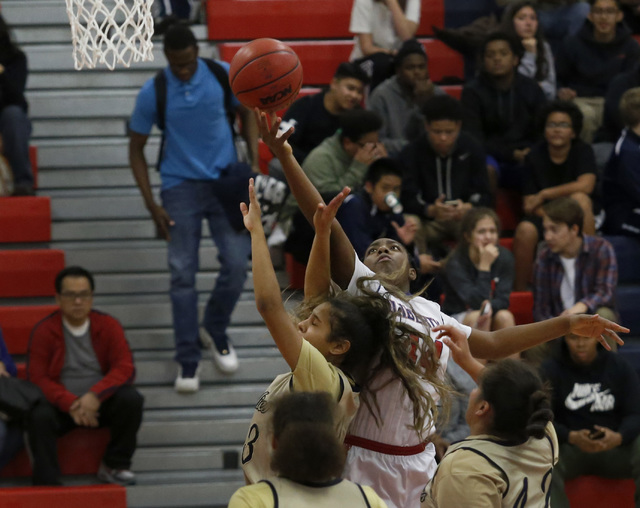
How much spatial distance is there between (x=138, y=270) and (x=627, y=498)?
3373 mm

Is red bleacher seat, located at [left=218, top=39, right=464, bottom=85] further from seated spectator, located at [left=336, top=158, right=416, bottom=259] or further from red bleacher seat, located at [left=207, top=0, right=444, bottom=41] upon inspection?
seated spectator, located at [left=336, top=158, right=416, bottom=259]

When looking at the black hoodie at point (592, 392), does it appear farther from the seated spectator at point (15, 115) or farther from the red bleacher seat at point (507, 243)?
the seated spectator at point (15, 115)

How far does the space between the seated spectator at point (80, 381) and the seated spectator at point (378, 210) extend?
1456 millimetres

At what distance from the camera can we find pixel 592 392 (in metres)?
5.89

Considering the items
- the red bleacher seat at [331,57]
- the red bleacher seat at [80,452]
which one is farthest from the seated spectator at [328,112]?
the red bleacher seat at [80,452]

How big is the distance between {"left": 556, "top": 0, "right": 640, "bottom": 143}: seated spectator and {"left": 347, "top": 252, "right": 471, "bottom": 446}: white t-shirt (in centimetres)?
470

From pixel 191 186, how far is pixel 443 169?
5.31 feet

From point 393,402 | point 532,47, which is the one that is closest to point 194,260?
point 393,402

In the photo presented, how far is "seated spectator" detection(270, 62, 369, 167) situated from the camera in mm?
6953

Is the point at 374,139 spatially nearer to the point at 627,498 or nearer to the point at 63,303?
the point at 63,303

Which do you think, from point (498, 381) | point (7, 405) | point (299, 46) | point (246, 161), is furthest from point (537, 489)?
point (299, 46)

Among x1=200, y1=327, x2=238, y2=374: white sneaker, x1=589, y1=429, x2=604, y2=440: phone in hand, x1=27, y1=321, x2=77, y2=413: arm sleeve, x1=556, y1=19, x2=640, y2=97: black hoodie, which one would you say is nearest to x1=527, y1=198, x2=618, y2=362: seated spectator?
x1=589, y1=429, x2=604, y2=440: phone in hand

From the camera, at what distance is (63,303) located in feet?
19.8

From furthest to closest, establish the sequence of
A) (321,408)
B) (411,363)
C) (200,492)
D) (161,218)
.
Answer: (161,218)
(200,492)
(411,363)
(321,408)
